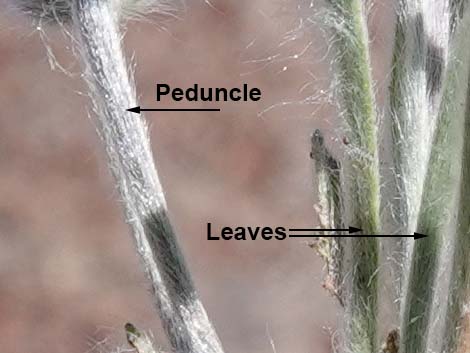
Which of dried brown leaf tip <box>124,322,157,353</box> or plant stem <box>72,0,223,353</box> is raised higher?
plant stem <box>72,0,223,353</box>

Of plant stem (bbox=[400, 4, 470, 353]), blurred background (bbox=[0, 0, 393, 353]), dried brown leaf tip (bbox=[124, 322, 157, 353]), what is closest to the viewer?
plant stem (bbox=[400, 4, 470, 353])

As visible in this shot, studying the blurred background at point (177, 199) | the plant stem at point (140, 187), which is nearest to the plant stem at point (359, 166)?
the plant stem at point (140, 187)

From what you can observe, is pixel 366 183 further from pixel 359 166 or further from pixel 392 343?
pixel 392 343

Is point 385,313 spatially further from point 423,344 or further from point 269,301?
point 269,301

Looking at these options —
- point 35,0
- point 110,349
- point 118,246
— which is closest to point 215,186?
point 118,246

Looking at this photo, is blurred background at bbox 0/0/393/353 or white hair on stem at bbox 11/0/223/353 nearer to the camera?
white hair on stem at bbox 11/0/223/353

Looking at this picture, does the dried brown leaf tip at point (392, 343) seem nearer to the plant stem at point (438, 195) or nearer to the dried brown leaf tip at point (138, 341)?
the plant stem at point (438, 195)

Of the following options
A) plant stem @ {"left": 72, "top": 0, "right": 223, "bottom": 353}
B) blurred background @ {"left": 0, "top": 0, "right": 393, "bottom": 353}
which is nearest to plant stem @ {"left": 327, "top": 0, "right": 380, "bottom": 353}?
plant stem @ {"left": 72, "top": 0, "right": 223, "bottom": 353}

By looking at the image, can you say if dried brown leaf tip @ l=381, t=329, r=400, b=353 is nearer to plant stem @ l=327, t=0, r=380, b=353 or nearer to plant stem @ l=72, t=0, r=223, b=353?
plant stem @ l=327, t=0, r=380, b=353
